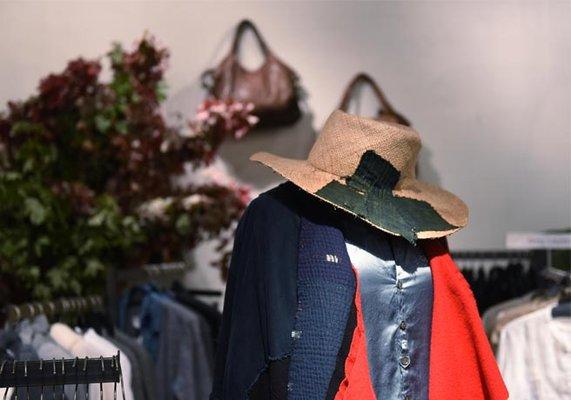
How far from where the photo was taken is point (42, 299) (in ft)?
9.45

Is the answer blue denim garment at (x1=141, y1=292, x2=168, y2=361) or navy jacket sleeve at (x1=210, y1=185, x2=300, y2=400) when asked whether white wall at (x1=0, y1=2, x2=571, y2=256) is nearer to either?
blue denim garment at (x1=141, y1=292, x2=168, y2=361)

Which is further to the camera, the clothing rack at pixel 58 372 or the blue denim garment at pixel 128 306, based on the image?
the blue denim garment at pixel 128 306

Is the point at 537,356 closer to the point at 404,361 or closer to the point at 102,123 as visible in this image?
the point at 404,361

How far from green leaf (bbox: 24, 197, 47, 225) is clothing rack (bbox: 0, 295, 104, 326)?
0.96ft

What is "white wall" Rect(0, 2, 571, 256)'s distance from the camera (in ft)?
11.9

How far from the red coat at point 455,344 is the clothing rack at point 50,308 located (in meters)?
1.03

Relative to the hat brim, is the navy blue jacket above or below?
below

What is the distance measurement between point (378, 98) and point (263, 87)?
50cm

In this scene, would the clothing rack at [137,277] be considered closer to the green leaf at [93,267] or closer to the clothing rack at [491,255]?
the green leaf at [93,267]

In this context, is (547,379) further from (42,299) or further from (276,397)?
(42,299)

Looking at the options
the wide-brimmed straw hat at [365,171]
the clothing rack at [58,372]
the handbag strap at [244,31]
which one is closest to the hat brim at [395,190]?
the wide-brimmed straw hat at [365,171]

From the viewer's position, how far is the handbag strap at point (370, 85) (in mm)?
3557

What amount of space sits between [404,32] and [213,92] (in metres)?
0.85

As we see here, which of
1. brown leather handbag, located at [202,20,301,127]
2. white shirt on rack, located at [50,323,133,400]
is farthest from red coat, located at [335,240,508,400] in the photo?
brown leather handbag, located at [202,20,301,127]
